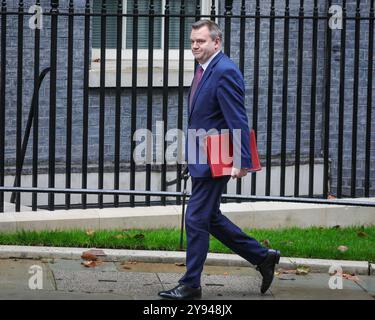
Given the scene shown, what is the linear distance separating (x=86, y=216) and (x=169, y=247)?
2.97 ft

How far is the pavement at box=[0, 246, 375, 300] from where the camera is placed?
926 centimetres

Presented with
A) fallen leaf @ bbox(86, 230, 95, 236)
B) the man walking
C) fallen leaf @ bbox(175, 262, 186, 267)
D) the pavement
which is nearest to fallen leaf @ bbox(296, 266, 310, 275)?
the pavement

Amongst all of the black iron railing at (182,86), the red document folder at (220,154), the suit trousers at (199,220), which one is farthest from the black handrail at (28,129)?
the red document folder at (220,154)

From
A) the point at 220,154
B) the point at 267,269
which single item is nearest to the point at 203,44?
the point at 220,154

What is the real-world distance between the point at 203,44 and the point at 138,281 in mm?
1919

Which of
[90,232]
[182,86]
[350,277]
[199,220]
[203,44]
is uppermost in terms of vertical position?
[203,44]

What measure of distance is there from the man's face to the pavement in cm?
174

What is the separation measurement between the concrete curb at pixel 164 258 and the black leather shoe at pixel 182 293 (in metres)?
1.22

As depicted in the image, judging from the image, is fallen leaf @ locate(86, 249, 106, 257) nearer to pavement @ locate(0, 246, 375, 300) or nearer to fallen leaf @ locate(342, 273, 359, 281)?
pavement @ locate(0, 246, 375, 300)

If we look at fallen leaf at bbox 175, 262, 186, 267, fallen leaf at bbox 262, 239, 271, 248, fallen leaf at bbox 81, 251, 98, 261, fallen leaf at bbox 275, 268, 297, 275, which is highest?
fallen leaf at bbox 262, 239, 271, 248

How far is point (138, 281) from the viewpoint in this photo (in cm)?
970

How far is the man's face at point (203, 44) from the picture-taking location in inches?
354

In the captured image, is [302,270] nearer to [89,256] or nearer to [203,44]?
[89,256]
